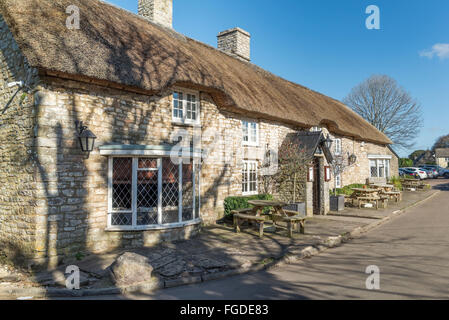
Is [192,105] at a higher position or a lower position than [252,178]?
higher

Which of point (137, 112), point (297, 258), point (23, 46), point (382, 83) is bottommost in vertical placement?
point (297, 258)

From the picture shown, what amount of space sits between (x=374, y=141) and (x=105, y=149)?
21.0 m

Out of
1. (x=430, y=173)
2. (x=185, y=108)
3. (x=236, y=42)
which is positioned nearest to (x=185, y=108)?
(x=185, y=108)

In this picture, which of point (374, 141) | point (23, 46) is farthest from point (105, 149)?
point (374, 141)

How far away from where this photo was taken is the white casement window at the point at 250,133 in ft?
39.4

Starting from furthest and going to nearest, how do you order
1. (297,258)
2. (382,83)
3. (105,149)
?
(382,83) → (105,149) → (297,258)

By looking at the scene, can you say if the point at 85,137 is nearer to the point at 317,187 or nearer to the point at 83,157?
the point at 83,157

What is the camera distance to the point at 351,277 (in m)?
5.41

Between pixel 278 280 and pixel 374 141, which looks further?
pixel 374 141

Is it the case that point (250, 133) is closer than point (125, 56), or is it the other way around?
point (125, 56)

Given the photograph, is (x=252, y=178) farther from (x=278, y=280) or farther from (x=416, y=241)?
(x=278, y=280)

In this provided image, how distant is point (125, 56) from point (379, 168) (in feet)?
69.4

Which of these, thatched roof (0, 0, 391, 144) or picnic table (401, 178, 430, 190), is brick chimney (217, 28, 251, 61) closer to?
thatched roof (0, 0, 391, 144)

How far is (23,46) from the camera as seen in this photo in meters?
6.32
